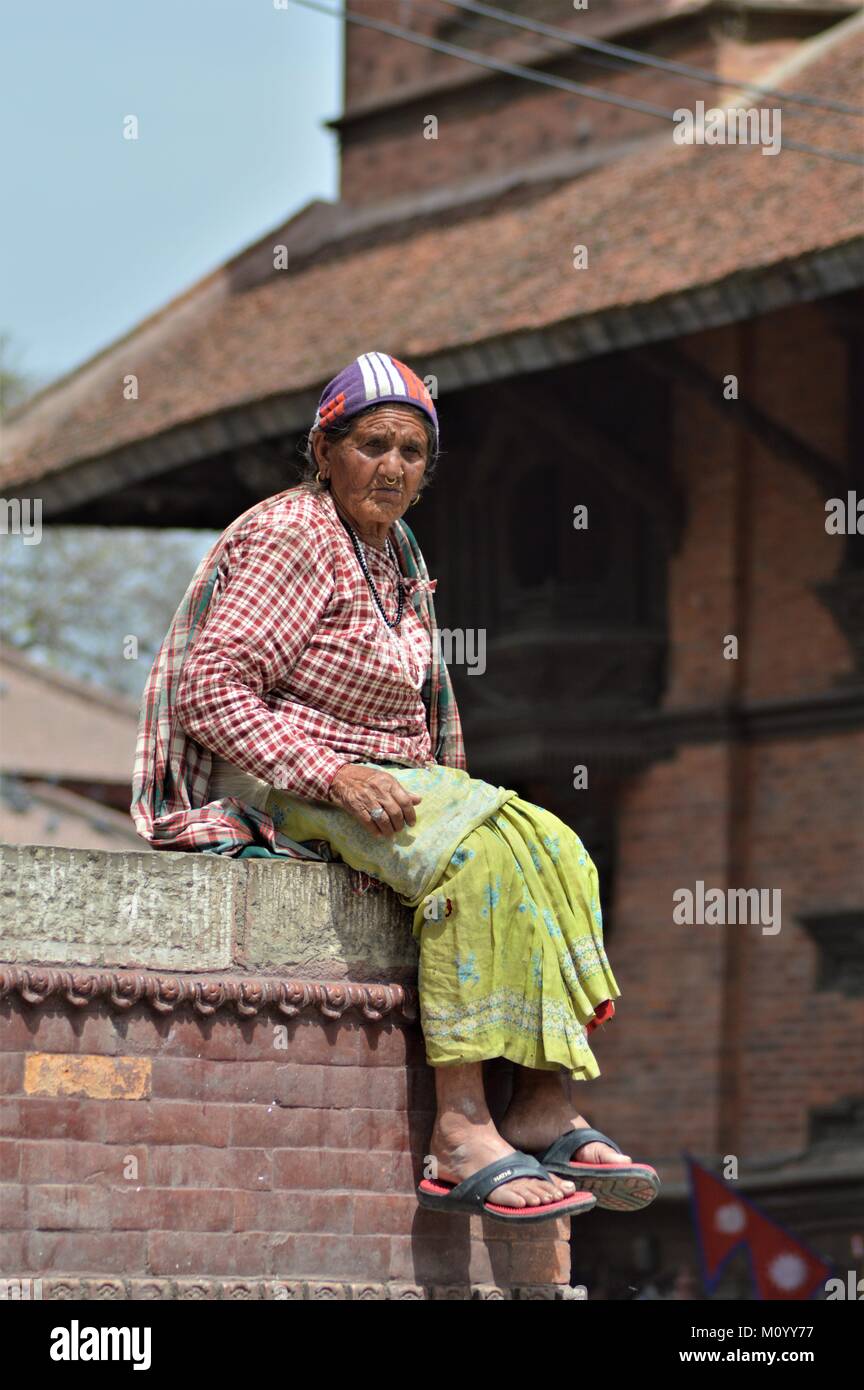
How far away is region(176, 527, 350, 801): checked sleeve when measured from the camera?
582 cm

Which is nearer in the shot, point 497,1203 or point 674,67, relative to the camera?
point 497,1203

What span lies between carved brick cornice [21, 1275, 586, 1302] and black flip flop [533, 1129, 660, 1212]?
33 centimetres

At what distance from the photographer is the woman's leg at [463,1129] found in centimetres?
575

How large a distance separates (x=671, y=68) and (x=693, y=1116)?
20.7 feet

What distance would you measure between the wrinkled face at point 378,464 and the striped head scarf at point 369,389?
0.03 meters

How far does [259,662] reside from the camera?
586cm

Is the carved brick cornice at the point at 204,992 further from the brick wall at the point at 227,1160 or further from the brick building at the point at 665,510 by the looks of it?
the brick building at the point at 665,510

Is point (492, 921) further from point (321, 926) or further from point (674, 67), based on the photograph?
point (674, 67)

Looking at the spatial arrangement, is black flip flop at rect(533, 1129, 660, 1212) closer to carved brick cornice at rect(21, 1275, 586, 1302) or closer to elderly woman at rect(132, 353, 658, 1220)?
elderly woman at rect(132, 353, 658, 1220)

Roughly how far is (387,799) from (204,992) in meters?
0.58

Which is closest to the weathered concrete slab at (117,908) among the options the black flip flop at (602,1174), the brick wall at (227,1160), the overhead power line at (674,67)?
the brick wall at (227,1160)

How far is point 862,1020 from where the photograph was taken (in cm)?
1486

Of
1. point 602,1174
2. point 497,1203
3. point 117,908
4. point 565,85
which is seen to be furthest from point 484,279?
point 497,1203

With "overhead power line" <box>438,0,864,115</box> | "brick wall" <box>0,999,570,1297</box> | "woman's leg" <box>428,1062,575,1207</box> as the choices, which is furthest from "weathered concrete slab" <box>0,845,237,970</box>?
"overhead power line" <box>438,0,864,115</box>
